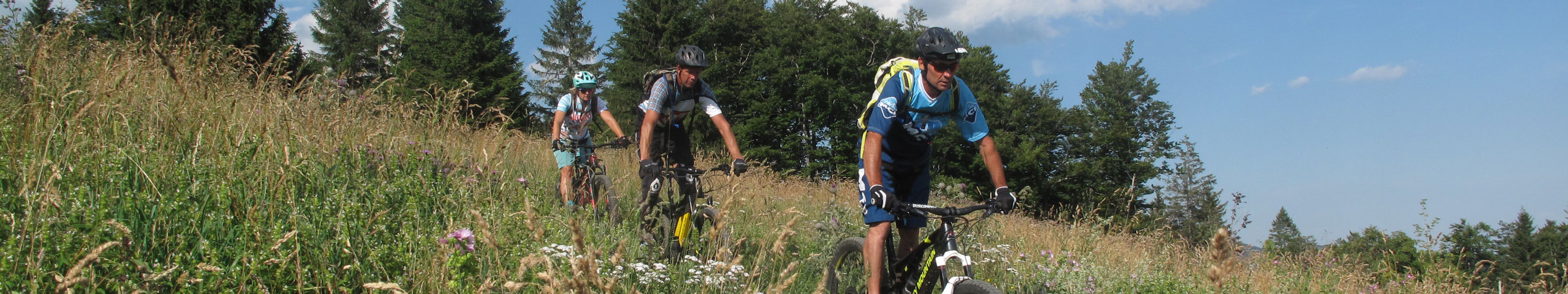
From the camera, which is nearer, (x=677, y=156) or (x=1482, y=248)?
(x=677, y=156)

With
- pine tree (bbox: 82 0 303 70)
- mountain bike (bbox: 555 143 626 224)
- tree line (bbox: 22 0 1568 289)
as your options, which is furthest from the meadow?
tree line (bbox: 22 0 1568 289)

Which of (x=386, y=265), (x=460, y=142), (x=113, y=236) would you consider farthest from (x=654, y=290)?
(x=460, y=142)

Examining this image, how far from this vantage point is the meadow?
7.54ft

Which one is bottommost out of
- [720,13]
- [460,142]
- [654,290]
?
[654,290]

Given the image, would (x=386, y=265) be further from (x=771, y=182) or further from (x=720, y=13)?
(x=720, y=13)

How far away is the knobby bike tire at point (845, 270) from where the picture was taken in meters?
4.57

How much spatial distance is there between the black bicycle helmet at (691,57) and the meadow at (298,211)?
1.16 metres

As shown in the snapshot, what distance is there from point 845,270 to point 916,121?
1234mm

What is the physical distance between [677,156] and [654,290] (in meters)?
2.43

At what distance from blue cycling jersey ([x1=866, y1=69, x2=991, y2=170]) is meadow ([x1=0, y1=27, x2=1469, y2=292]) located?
460mm

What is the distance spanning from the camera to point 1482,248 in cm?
1791

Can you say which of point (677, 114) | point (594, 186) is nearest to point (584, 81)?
point (594, 186)

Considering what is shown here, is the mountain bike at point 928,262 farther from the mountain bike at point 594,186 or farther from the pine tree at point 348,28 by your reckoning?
the pine tree at point 348,28

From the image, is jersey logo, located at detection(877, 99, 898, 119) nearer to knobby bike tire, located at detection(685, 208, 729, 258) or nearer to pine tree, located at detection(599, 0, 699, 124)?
knobby bike tire, located at detection(685, 208, 729, 258)
